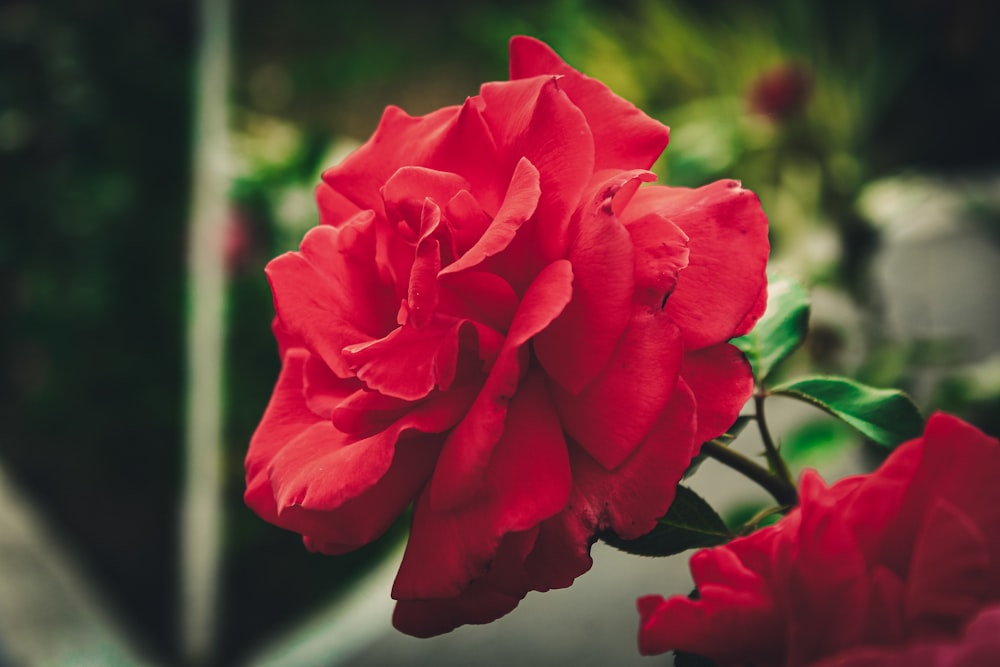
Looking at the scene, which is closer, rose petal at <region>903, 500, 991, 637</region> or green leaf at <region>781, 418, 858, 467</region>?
rose petal at <region>903, 500, 991, 637</region>

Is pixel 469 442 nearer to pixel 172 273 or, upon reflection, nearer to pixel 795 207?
pixel 795 207

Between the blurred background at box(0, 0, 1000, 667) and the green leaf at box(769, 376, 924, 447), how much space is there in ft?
1.80

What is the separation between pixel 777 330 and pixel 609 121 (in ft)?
0.43

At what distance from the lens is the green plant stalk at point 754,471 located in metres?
0.29

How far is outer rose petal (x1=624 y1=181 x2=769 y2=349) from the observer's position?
0.25 m

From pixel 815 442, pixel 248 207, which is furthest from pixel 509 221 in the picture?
pixel 248 207

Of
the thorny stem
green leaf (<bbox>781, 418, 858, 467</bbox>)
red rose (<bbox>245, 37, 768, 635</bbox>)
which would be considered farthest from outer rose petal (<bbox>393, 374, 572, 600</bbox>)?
green leaf (<bbox>781, 418, 858, 467</bbox>)

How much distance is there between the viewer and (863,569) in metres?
0.22

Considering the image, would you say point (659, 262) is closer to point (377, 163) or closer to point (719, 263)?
point (719, 263)

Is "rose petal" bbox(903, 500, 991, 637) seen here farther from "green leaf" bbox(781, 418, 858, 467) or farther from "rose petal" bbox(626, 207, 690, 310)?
"green leaf" bbox(781, 418, 858, 467)

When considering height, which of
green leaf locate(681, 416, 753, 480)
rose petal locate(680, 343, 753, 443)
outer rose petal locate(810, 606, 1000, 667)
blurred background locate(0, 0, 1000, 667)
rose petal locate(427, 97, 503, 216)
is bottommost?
blurred background locate(0, 0, 1000, 667)

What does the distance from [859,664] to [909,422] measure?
0.48ft

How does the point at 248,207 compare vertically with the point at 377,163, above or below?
below

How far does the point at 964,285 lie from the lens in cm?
111
